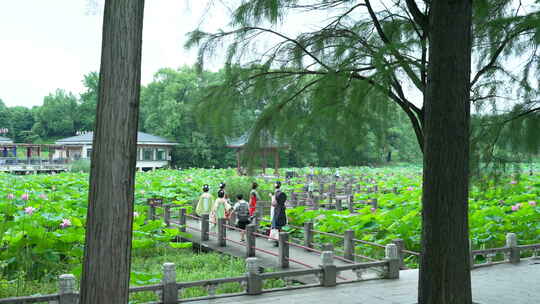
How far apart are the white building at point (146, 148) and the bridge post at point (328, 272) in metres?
27.5

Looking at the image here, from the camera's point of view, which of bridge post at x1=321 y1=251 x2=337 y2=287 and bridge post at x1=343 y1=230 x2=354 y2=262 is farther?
bridge post at x1=343 y1=230 x2=354 y2=262

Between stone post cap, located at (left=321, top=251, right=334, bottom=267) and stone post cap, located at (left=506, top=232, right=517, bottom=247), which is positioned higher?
stone post cap, located at (left=506, top=232, right=517, bottom=247)

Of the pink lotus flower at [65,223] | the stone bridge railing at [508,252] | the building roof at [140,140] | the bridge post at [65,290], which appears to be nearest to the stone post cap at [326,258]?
the stone bridge railing at [508,252]

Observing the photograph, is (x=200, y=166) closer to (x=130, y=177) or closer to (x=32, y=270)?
(x=32, y=270)

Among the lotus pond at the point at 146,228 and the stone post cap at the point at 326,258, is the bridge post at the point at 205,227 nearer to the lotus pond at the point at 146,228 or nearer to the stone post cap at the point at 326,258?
the lotus pond at the point at 146,228

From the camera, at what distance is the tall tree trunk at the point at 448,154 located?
3.67 metres

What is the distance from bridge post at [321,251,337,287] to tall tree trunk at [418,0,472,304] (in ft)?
8.99

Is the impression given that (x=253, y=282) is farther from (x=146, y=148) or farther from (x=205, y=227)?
(x=146, y=148)

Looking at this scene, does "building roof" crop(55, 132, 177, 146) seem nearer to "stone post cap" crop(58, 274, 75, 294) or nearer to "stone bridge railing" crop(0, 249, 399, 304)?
"stone bridge railing" crop(0, 249, 399, 304)

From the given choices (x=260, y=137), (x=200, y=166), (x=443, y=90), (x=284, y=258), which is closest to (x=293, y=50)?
(x=260, y=137)

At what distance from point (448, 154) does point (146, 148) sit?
3266cm

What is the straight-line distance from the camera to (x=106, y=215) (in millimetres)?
2490

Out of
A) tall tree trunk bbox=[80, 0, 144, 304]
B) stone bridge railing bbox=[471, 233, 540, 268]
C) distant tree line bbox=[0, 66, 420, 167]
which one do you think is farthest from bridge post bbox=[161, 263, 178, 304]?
stone bridge railing bbox=[471, 233, 540, 268]

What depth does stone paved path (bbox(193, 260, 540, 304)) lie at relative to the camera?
5.52 metres
